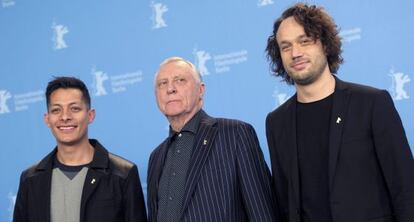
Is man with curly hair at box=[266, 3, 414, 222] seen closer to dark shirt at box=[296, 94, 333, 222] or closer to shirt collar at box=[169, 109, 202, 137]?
dark shirt at box=[296, 94, 333, 222]

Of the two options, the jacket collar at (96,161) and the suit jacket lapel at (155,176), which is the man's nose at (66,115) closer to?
the jacket collar at (96,161)

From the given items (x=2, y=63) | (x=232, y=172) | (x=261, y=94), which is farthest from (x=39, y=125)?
(x=232, y=172)

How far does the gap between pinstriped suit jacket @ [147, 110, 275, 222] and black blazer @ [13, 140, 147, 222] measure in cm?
40

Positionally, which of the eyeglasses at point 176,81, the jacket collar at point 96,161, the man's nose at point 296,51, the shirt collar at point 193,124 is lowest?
the jacket collar at point 96,161

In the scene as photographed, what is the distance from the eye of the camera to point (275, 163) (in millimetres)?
2754

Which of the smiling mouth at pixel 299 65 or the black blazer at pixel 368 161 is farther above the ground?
the smiling mouth at pixel 299 65

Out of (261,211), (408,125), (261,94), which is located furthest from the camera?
(261,94)

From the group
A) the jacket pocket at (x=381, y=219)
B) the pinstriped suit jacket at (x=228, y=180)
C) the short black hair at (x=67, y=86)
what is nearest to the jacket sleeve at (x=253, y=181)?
the pinstriped suit jacket at (x=228, y=180)

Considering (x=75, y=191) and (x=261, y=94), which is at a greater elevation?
(x=261, y=94)

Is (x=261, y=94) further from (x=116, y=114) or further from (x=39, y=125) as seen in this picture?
(x=39, y=125)

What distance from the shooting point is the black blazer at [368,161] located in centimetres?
239

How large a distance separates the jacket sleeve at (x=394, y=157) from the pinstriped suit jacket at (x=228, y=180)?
0.56 meters

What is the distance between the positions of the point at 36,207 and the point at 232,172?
38.0 inches

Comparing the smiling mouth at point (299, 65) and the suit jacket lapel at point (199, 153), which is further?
the suit jacket lapel at point (199, 153)
